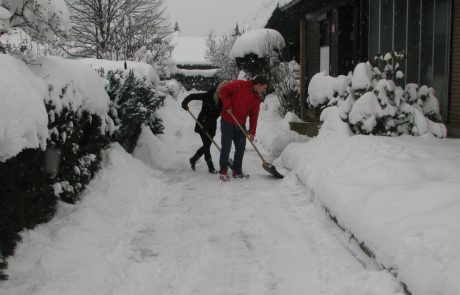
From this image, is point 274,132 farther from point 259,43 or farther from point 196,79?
point 196,79

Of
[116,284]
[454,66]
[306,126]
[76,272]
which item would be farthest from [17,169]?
[306,126]

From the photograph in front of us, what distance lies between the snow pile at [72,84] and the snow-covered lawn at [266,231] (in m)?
0.87

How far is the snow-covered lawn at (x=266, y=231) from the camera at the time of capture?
11.8ft

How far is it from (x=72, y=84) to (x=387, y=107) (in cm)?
439

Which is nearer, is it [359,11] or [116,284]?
[116,284]

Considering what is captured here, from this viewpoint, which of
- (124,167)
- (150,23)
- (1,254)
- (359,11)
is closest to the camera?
(1,254)

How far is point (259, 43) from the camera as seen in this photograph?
20.5 metres

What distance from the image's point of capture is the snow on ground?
3686mm

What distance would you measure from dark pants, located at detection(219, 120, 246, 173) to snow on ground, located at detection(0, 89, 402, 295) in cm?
79

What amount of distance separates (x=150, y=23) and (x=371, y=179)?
848 inches

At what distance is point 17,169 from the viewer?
365cm

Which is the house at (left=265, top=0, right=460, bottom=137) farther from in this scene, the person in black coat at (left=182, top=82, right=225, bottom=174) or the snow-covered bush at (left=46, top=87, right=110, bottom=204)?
the snow-covered bush at (left=46, top=87, right=110, bottom=204)

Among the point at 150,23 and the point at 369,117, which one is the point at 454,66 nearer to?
the point at 369,117

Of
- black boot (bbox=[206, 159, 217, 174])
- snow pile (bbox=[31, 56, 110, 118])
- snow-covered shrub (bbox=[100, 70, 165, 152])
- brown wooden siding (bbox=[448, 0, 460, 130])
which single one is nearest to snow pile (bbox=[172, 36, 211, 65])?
snow-covered shrub (bbox=[100, 70, 165, 152])
